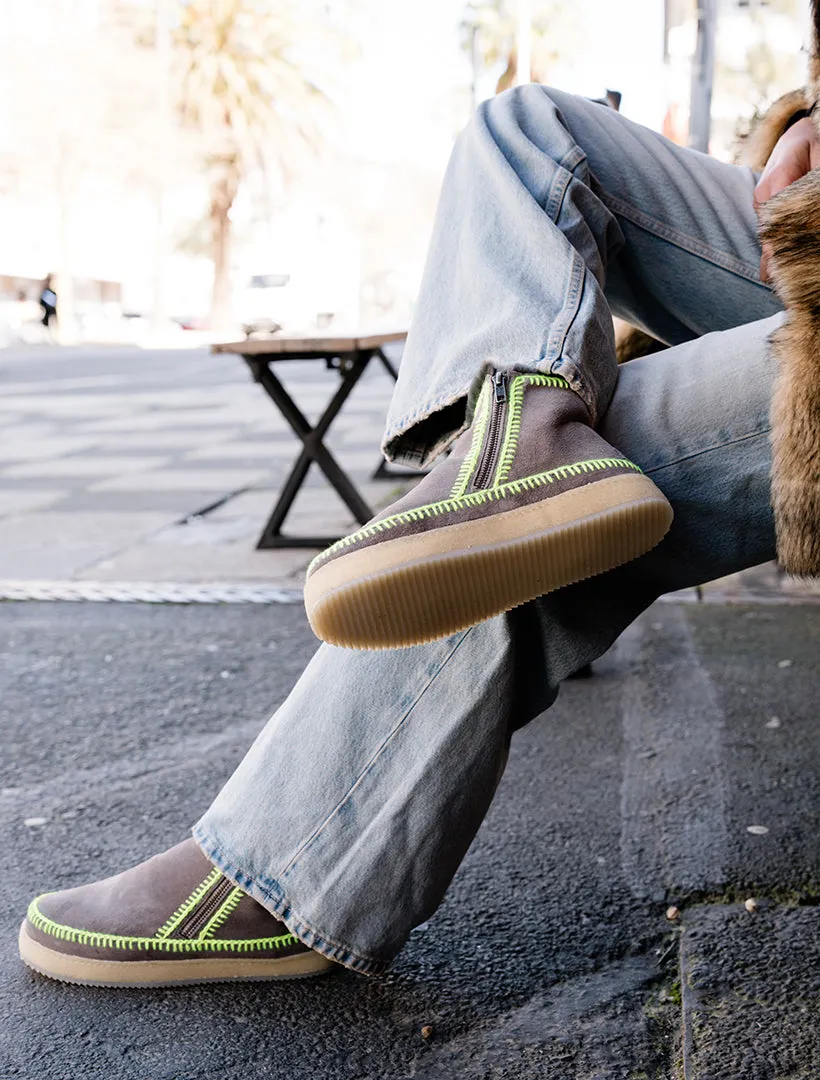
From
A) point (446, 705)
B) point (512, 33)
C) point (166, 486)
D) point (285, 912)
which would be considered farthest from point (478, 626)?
point (512, 33)

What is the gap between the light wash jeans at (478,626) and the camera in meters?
1.27

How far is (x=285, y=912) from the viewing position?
1352 millimetres

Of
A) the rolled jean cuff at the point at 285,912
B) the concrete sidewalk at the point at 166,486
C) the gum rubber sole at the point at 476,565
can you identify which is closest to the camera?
the gum rubber sole at the point at 476,565

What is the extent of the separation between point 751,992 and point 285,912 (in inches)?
21.9

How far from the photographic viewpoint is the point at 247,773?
1.37 m

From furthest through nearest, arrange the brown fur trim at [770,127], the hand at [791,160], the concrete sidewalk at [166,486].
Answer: the concrete sidewalk at [166,486] → the brown fur trim at [770,127] → the hand at [791,160]

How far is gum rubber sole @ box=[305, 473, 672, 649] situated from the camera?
1.09 m

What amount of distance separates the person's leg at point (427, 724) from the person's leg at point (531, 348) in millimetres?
101

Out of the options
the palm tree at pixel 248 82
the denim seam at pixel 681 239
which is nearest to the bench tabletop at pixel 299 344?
the denim seam at pixel 681 239

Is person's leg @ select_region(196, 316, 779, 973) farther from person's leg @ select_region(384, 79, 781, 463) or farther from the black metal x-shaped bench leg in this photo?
the black metal x-shaped bench leg

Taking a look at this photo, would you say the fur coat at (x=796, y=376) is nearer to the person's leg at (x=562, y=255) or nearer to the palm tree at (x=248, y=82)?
the person's leg at (x=562, y=255)

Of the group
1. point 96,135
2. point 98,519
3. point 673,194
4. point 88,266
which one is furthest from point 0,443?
point 88,266

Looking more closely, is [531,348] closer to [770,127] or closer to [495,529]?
[495,529]

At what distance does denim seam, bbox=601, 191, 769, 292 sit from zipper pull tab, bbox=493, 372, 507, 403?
1.53 feet
